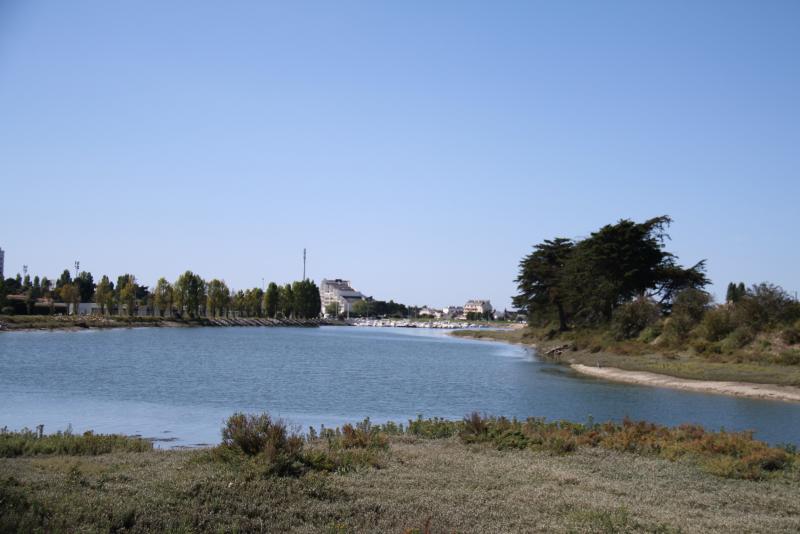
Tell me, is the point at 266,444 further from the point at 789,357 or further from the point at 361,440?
the point at 789,357

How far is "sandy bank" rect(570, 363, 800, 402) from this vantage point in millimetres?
36219

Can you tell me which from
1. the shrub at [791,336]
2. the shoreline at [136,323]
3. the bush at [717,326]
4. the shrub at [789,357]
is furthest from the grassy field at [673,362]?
the shoreline at [136,323]

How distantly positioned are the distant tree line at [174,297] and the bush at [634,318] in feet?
274

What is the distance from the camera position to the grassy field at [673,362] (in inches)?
1628

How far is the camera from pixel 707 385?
4047 centimetres

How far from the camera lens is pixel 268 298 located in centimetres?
18000

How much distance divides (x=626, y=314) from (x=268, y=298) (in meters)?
123

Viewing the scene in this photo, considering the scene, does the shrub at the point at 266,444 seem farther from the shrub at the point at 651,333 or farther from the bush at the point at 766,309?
the shrub at the point at 651,333

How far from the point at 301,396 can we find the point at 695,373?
2584 cm

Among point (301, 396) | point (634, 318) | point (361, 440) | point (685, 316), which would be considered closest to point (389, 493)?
point (361, 440)

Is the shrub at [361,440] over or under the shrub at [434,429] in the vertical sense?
over

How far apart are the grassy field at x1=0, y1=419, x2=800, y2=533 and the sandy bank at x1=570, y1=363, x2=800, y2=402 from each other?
2272cm

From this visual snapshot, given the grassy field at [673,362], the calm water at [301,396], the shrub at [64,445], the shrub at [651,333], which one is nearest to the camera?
the shrub at [64,445]

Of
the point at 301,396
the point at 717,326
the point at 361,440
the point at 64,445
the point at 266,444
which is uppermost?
the point at 717,326
